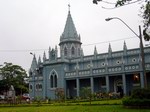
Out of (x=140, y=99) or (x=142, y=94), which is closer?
(x=140, y=99)

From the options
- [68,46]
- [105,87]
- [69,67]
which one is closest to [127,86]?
[105,87]

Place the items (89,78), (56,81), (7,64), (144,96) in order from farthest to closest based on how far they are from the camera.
A: (7,64)
(56,81)
(89,78)
(144,96)

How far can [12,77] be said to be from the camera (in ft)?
241

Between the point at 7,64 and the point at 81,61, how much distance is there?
880 inches

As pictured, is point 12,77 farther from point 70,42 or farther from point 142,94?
point 142,94

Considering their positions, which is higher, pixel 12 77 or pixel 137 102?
pixel 12 77

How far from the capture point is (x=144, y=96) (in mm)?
22016

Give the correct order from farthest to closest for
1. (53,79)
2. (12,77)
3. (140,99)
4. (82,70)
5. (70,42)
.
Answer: (12,77) → (70,42) → (53,79) → (82,70) → (140,99)

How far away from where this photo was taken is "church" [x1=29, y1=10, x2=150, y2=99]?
171ft

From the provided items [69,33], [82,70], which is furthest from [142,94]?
[69,33]

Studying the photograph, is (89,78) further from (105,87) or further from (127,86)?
(127,86)

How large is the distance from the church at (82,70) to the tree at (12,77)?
3658 millimetres

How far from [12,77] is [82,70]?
23.6 m

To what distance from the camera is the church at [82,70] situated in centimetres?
5203
